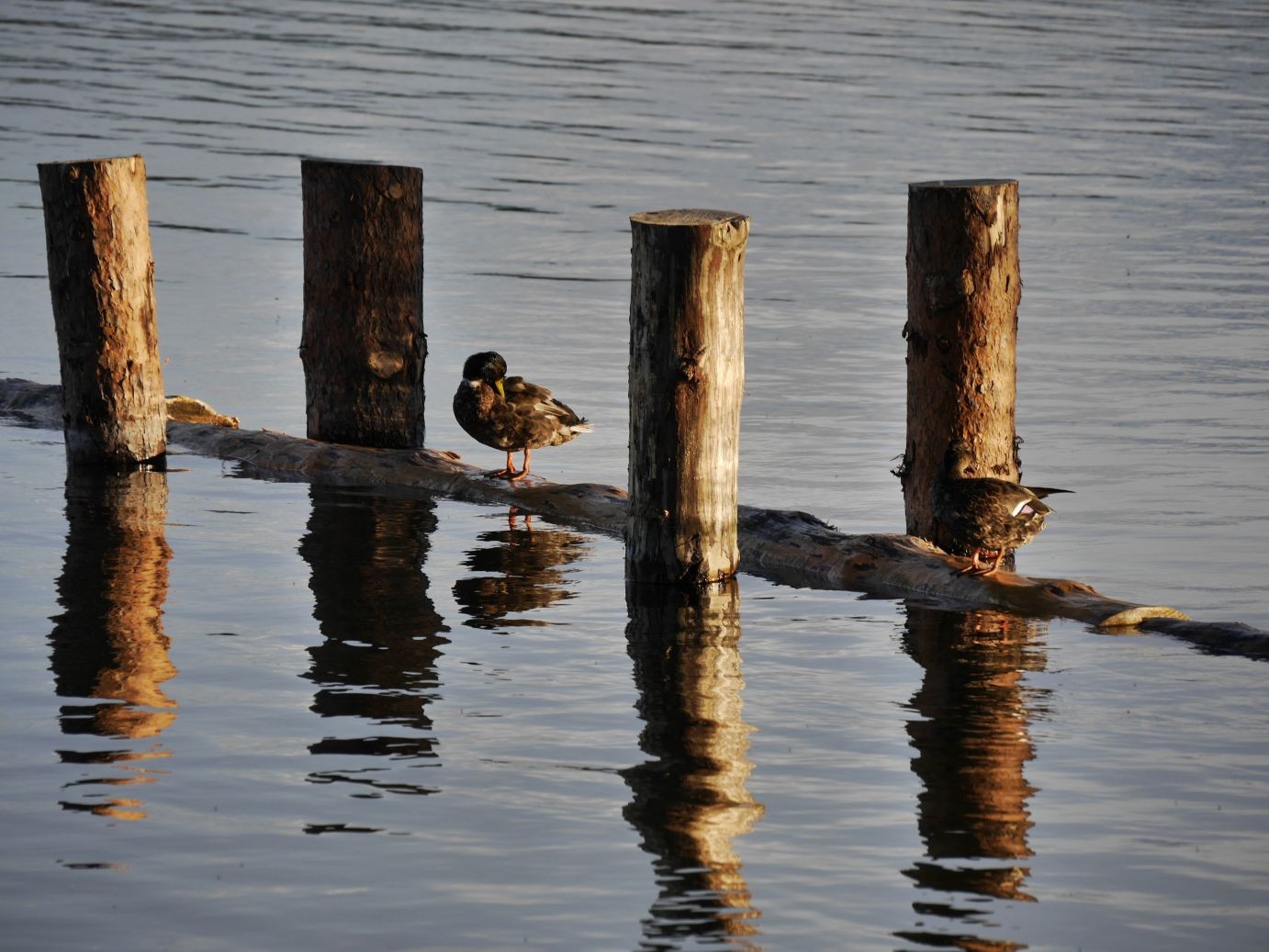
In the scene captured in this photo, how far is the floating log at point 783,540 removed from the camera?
9141 millimetres

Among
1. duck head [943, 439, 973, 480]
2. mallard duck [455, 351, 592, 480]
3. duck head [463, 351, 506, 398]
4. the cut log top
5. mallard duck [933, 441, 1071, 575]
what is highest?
the cut log top

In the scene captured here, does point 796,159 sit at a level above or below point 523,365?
above

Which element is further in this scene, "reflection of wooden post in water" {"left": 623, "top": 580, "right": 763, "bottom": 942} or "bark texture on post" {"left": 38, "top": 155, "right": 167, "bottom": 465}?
"bark texture on post" {"left": 38, "top": 155, "right": 167, "bottom": 465}

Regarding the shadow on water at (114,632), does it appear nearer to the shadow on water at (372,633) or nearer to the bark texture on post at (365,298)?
the shadow on water at (372,633)

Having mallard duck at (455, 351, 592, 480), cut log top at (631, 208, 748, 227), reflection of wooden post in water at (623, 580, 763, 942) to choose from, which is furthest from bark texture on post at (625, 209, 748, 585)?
mallard duck at (455, 351, 592, 480)

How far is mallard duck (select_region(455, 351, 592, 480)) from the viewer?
455 inches

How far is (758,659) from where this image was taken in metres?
8.69

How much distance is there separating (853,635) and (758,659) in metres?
0.62

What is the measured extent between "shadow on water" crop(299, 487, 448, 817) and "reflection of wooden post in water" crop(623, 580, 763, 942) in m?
0.84

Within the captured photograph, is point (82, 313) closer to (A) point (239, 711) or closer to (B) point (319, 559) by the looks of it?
(B) point (319, 559)

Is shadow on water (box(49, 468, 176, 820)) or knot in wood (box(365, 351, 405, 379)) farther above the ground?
knot in wood (box(365, 351, 405, 379))

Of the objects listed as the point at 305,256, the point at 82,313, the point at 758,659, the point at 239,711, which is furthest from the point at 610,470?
the point at 239,711

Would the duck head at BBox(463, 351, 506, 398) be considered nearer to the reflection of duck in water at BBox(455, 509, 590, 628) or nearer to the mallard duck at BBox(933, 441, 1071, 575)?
the reflection of duck in water at BBox(455, 509, 590, 628)

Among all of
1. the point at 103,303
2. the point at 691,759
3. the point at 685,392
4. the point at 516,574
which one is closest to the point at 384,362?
the point at 103,303
